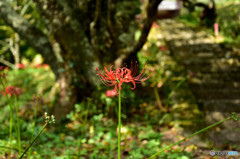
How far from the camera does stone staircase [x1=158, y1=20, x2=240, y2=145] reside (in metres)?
3.02

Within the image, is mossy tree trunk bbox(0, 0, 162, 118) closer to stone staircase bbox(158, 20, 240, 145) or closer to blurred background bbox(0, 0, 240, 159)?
blurred background bbox(0, 0, 240, 159)

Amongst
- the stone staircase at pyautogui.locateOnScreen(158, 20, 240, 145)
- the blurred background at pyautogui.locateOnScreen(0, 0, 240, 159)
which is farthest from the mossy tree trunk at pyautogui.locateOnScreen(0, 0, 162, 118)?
the stone staircase at pyautogui.locateOnScreen(158, 20, 240, 145)

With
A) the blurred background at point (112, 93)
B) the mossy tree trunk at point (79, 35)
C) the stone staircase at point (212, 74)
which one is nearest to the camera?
the blurred background at point (112, 93)

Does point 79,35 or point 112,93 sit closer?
point 112,93

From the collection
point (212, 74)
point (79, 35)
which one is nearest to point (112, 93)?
point (79, 35)

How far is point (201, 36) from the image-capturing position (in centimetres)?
620

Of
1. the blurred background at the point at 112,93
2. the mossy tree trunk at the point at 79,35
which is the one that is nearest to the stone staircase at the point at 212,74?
the blurred background at the point at 112,93

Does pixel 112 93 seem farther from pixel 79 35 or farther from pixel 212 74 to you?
pixel 212 74

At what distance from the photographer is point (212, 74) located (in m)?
4.33

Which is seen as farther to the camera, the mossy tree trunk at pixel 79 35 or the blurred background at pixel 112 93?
the mossy tree trunk at pixel 79 35

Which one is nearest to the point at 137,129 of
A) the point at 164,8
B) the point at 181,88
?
the point at 181,88

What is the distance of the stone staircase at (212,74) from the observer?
3.02 metres

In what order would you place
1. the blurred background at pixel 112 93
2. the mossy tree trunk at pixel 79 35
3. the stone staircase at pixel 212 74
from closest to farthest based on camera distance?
the blurred background at pixel 112 93 → the stone staircase at pixel 212 74 → the mossy tree trunk at pixel 79 35

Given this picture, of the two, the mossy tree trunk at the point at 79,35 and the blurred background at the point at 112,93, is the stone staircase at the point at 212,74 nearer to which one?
the blurred background at the point at 112,93
